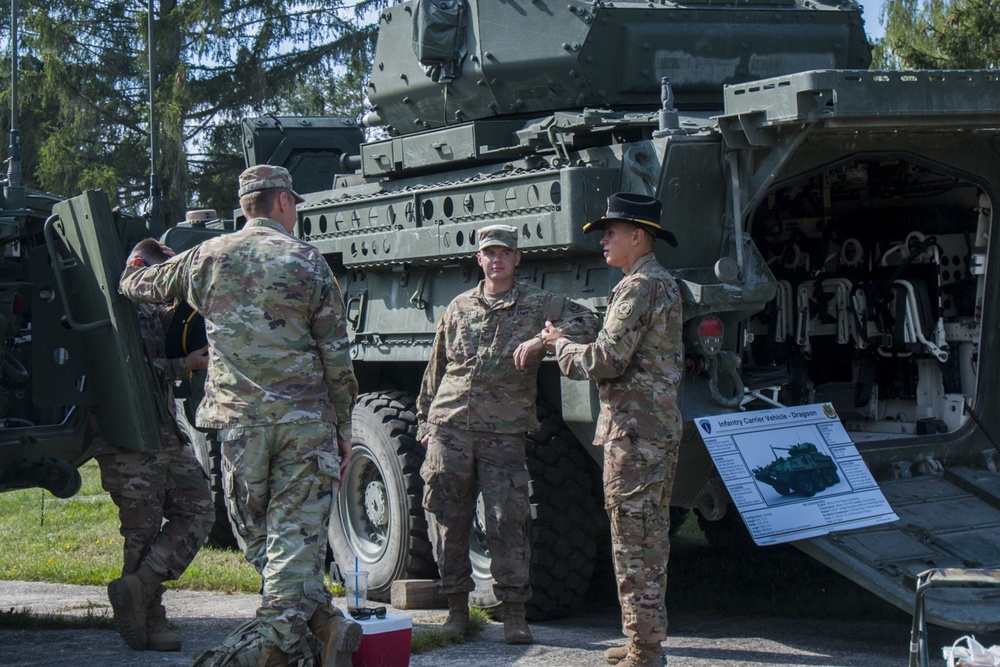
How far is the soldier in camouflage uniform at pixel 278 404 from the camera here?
17.6 ft

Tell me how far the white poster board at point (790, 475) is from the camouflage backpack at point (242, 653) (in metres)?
2.06

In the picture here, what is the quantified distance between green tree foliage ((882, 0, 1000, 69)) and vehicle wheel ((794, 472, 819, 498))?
32.6ft

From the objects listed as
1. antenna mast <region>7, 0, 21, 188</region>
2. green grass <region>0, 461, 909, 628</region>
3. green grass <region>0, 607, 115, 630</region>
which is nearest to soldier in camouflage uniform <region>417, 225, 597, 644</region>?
green grass <region>0, 461, 909, 628</region>

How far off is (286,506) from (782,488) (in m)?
2.32

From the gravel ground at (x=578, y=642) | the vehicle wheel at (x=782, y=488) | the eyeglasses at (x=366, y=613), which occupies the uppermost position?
the vehicle wheel at (x=782, y=488)

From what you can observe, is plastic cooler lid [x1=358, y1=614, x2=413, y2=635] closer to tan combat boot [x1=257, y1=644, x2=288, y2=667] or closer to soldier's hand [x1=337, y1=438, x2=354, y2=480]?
tan combat boot [x1=257, y1=644, x2=288, y2=667]

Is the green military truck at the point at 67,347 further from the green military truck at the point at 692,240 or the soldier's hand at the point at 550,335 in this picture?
the soldier's hand at the point at 550,335

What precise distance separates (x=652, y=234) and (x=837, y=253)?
2540mm

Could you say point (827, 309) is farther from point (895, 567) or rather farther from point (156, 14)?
point (156, 14)

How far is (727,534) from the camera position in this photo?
947 cm

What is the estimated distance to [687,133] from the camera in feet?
21.4

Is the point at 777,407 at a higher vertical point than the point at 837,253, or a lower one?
lower

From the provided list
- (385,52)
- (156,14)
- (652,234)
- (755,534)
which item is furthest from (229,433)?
(156,14)

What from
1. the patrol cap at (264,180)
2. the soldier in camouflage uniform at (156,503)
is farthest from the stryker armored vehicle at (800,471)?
the soldier in camouflage uniform at (156,503)
